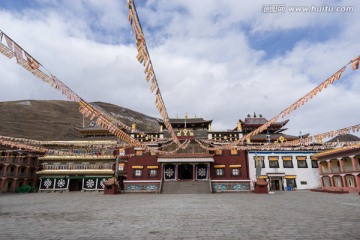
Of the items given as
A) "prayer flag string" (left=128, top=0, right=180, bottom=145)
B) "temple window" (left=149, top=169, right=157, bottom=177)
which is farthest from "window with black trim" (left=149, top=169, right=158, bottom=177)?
"prayer flag string" (left=128, top=0, right=180, bottom=145)

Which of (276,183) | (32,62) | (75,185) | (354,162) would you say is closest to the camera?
(32,62)

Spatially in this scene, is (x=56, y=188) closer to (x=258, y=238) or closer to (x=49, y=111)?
(x=258, y=238)

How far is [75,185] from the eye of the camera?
38625 mm

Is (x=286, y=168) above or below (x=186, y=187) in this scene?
above

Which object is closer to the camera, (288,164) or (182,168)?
(288,164)

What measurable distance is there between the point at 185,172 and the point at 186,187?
715 cm

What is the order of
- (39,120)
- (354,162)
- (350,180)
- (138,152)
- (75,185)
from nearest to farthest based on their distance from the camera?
(354,162) < (350,180) < (138,152) < (75,185) < (39,120)

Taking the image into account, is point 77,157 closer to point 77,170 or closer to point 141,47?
point 77,170

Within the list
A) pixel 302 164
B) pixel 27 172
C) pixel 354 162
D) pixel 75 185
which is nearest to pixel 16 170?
pixel 27 172

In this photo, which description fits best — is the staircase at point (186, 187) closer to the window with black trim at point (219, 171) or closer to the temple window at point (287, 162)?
the window with black trim at point (219, 171)

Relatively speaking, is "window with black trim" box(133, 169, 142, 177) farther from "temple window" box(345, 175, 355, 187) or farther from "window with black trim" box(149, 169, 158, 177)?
"temple window" box(345, 175, 355, 187)

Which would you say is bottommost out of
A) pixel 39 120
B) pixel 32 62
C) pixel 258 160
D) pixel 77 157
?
pixel 258 160

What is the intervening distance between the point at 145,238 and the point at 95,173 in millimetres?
33161

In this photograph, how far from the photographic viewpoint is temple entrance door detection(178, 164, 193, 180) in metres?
36.1
